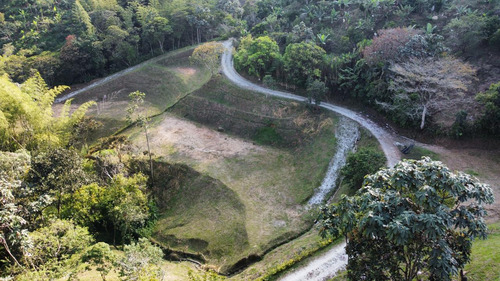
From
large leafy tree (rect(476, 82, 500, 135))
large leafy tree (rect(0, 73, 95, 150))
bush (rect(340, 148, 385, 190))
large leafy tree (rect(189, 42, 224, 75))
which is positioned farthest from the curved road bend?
large leafy tree (rect(0, 73, 95, 150))

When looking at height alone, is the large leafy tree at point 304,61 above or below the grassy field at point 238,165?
above

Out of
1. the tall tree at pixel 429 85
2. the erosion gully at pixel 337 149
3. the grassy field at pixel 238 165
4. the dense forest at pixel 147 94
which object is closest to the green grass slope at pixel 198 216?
the grassy field at pixel 238 165

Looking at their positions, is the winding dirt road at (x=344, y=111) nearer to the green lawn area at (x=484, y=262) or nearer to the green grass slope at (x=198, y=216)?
the green lawn area at (x=484, y=262)

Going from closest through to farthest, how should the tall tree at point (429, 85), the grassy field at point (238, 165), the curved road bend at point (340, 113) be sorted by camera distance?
the curved road bend at point (340, 113) < the grassy field at point (238, 165) < the tall tree at point (429, 85)

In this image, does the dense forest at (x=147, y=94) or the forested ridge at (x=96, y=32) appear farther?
the forested ridge at (x=96, y=32)

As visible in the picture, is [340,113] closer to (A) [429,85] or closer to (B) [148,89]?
(A) [429,85]

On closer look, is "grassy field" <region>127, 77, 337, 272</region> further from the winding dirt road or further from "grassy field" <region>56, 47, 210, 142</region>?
"grassy field" <region>56, 47, 210, 142</region>

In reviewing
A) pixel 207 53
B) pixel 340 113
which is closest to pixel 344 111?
pixel 340 113
